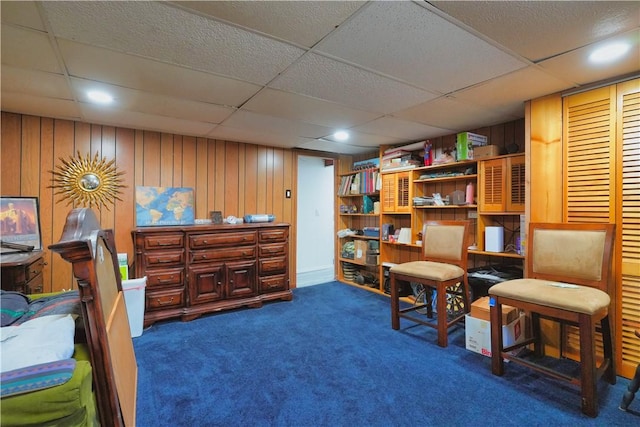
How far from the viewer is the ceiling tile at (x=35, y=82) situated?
198 centimetres

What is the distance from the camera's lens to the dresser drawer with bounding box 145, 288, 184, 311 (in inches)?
123

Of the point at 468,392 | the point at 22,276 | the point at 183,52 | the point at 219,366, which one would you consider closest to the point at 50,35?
the point at 183,52

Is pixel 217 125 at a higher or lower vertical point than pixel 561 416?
higher

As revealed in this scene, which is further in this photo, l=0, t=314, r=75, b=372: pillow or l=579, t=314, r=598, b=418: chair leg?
l=579, t=314, r=598, b=418: chair leg

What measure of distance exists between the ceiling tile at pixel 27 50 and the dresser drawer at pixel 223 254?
1.95 meters

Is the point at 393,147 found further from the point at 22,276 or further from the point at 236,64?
the point at 22,276

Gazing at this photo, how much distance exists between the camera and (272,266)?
384 cm

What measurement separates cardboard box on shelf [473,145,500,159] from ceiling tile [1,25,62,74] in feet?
10.9

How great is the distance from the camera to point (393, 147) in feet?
14.1

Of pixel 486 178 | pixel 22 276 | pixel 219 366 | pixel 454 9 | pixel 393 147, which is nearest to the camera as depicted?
pixel 454 9

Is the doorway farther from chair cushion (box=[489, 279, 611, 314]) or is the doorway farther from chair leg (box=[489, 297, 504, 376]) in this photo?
chair cushion (box=[489, 279, 611, 314])

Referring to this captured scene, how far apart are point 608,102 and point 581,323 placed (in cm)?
150

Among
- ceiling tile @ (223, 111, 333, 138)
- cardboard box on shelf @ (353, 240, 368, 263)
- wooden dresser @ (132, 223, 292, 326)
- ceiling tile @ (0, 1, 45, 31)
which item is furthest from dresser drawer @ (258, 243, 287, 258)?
ceiling tile @ (0, 1, 45, 31)

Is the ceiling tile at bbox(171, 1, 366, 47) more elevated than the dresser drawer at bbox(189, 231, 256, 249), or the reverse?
the ceiling tile at bbox(171, 1, 366, 47)
